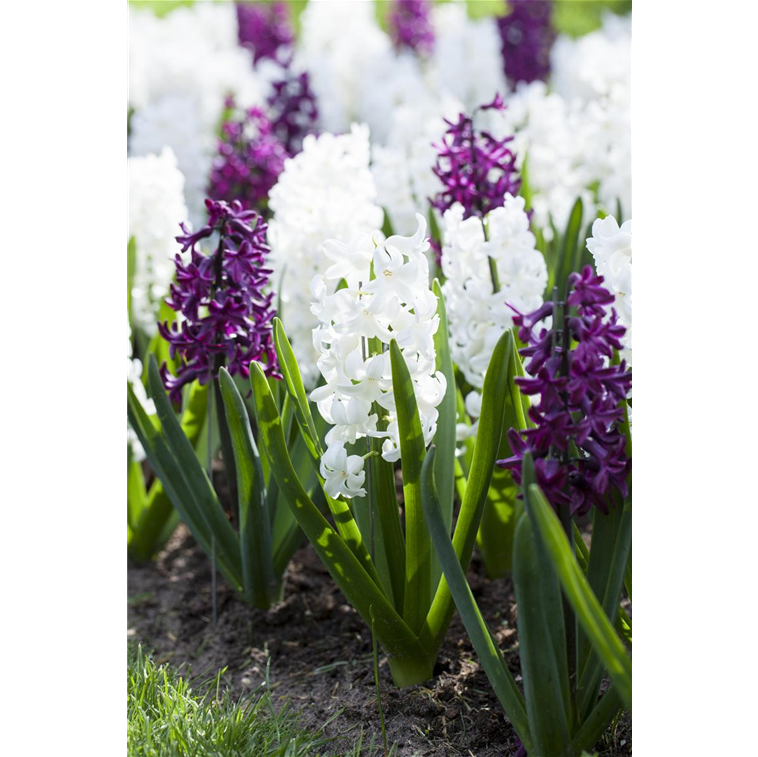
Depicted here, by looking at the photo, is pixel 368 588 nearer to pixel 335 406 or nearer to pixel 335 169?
pixel 335 406

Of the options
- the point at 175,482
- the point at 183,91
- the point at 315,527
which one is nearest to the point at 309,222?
the point at 175,482

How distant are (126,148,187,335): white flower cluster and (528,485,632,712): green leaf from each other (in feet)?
7.39

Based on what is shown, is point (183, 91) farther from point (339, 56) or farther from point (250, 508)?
point (250, 508)

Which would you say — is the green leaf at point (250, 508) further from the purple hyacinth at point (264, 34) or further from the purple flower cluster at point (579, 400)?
the purple hyacinth at point (264, 34)

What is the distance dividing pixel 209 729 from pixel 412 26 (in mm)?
7863

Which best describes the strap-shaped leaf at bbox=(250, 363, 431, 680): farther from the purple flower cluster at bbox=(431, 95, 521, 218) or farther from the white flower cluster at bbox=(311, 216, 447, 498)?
the purple flower cluster at bbox=(431, 95, 521, 218)

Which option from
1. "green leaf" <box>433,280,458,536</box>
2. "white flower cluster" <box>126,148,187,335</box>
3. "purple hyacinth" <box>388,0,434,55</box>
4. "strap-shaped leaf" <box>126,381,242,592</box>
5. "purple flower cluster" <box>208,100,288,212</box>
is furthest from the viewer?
"purple hyacinth" <box>388,0,434,55</box>

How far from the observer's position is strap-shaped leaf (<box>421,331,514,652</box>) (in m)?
2.02

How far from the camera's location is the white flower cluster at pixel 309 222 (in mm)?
2926

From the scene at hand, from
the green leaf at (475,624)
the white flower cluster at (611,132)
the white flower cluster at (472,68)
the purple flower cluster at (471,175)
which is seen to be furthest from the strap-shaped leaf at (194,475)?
the white flower cluster at (472,68)

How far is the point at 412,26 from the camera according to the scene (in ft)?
28.6

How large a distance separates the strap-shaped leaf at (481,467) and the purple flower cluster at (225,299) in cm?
71

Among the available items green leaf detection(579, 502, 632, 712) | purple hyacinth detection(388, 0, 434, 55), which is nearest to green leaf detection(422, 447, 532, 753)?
green leaf detection(579, 502, 632, 712)
